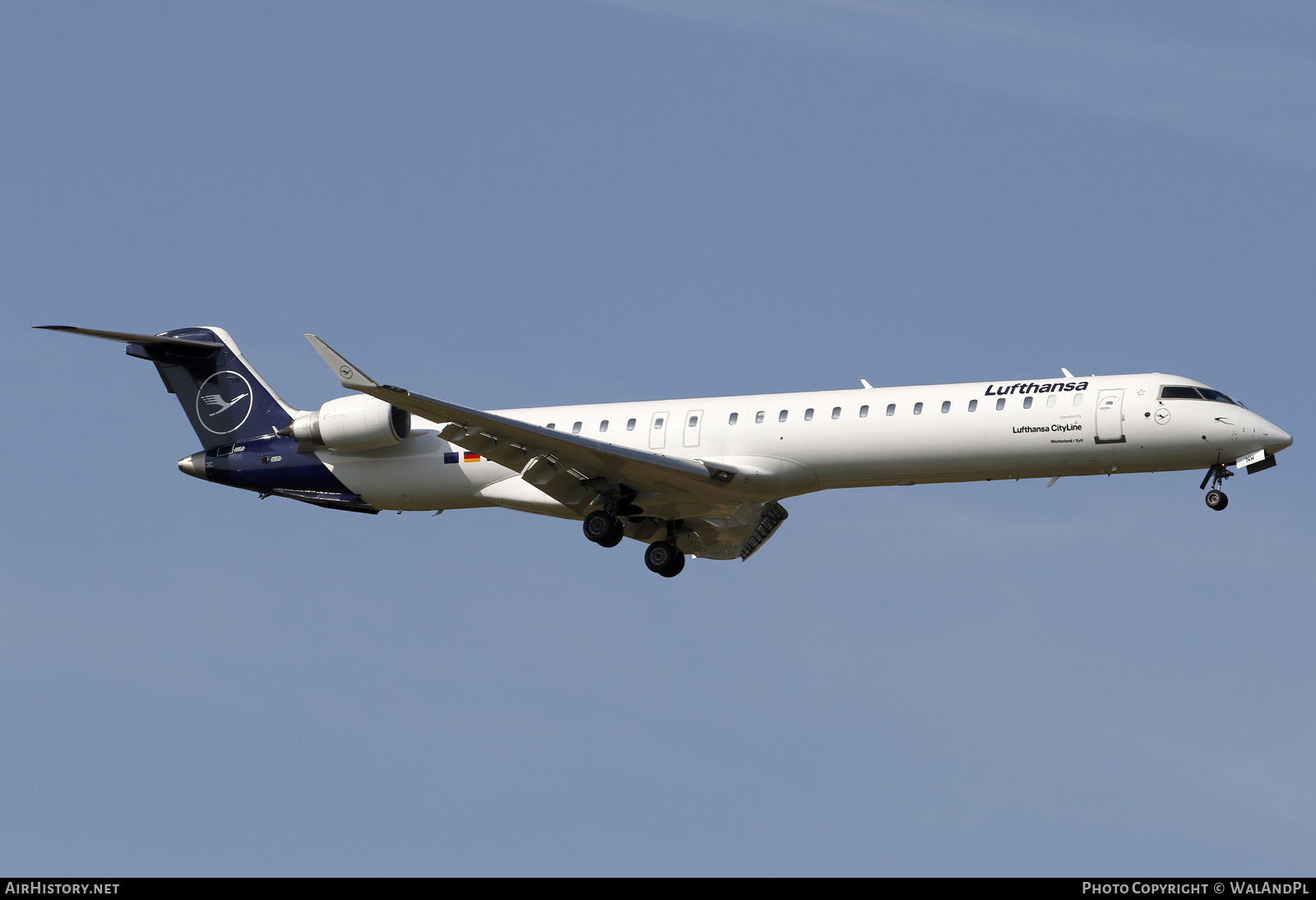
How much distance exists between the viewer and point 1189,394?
2884cm

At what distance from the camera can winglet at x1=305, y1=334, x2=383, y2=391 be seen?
27.6 m

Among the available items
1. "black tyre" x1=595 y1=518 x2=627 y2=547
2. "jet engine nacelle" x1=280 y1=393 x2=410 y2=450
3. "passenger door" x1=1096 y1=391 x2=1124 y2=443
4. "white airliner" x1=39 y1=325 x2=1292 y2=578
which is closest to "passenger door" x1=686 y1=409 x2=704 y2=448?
"white airliner" x1=39 y1=325 x2=1292 y2=578

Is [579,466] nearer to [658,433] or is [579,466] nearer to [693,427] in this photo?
[658,433]

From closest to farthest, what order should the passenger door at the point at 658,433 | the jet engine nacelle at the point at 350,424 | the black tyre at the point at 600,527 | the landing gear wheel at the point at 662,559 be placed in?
the black tyre at the point at 600,527 → the passenger door at the point at 658,433 → the jet engine nacelle at the point at 350,424 → the landing gear wheel at the point at 662,559

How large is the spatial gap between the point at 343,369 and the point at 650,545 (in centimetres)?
801

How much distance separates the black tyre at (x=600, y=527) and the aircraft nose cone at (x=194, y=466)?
8.08m

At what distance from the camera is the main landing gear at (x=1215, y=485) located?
1131 inches

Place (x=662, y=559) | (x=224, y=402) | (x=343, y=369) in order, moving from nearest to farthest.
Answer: (x=343, y=369), (x=662, y=559), (x=224, y=402)

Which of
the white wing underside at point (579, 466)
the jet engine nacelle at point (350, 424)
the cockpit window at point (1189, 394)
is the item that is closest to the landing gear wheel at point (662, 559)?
the white wing underside at point (579, 466)

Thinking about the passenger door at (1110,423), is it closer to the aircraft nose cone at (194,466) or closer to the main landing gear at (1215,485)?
the main landing gear at (1215,485)

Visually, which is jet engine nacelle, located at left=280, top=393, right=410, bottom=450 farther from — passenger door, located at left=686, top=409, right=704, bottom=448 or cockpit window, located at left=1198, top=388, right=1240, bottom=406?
cockpit window, located at left=1198, top=388, right=1240, bottom=406

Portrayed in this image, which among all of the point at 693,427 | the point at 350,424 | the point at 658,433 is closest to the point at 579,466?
the point at 658,433

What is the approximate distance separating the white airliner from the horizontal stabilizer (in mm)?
42
